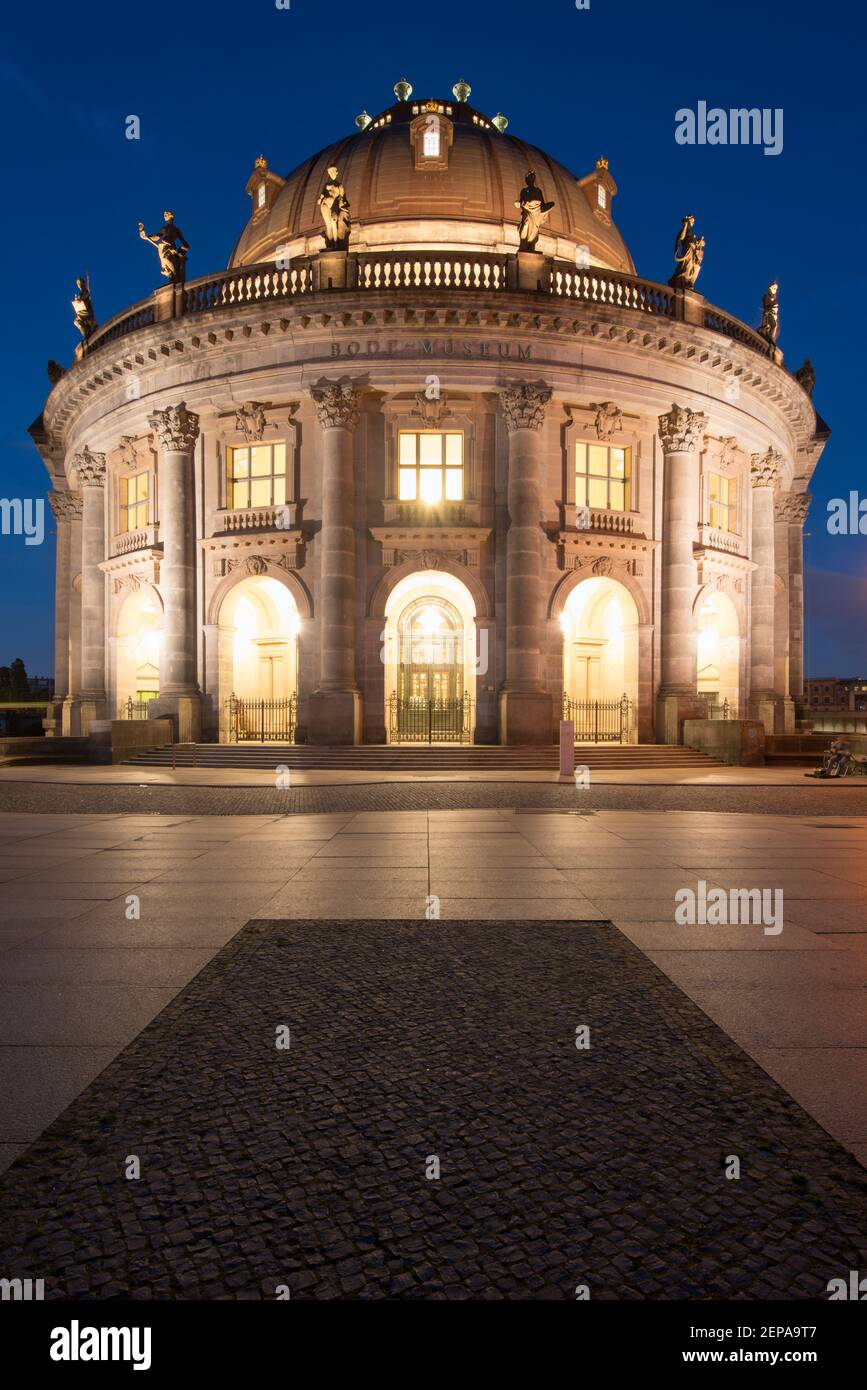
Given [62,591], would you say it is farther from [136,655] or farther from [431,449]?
[431,449]

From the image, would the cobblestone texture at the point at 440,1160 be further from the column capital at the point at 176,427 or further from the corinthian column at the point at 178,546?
the column capital at the point at 176,427

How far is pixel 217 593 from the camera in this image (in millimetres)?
30625

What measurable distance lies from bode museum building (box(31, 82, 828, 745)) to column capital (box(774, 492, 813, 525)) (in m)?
5.82

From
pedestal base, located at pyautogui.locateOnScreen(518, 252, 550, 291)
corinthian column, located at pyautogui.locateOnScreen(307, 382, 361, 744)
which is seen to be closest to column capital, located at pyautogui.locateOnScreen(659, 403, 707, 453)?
pedestal base, located at pyautogui.locateOnScreen(518, 252, 550, 291)

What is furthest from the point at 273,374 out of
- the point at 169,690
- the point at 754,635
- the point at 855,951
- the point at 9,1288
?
the point at 9,1288

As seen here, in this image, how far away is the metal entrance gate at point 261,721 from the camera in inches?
1174

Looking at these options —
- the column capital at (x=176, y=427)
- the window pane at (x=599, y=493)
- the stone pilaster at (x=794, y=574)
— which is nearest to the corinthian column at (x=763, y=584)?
the stone pilaster at (x=794, y=574)

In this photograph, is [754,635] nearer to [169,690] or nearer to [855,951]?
[169,690]

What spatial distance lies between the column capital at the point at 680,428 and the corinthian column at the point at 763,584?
19.3 ft

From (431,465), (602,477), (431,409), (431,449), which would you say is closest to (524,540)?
(431,465)

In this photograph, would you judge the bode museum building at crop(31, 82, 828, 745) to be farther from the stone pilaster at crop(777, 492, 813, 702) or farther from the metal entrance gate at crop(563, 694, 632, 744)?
the stone pilaster at crop(777, 492, 813, 702)

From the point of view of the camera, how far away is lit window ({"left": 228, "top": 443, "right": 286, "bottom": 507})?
100ft

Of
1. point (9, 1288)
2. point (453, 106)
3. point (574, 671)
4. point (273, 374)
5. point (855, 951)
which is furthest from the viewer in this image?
point (453, 106)
